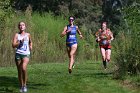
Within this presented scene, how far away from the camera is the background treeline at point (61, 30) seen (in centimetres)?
1578

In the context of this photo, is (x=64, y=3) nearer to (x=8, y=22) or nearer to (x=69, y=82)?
(x=8, y=22)

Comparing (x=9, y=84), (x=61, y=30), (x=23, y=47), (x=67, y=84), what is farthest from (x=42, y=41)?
(x=23, y=47)

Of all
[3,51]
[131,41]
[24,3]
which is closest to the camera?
[131,41]

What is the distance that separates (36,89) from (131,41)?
4017 mm

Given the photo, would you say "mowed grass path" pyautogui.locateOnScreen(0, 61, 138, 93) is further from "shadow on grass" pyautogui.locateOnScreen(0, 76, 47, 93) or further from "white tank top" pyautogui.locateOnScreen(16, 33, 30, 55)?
"white tank top" pyautogui.locateOnScreen(16, 33, 30, 55)

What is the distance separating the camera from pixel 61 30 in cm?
2988

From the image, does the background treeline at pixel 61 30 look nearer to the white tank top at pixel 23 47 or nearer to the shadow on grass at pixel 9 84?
the shadow on grass at pixel 9 84

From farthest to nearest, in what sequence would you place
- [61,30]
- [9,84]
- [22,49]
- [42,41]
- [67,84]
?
[61,30]
[42,41]
[9,84]
[67,84]
[22,49]

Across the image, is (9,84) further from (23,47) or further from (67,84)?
(23,47)

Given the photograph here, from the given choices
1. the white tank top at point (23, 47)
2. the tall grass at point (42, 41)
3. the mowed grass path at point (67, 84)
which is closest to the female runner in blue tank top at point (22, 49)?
the white tank top at point (23, 47)

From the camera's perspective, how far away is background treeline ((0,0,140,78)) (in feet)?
51.8

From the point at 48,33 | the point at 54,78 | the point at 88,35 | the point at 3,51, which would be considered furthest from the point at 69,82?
the point at 88,35

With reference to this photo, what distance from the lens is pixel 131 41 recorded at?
16.1 metres

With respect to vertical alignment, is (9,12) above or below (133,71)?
above
